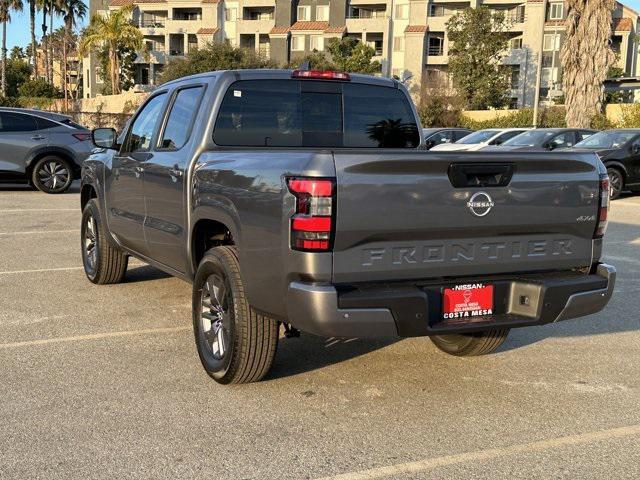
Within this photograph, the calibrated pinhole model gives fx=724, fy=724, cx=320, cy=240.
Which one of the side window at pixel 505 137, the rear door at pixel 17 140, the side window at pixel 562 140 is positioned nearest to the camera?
the rear door at pixel 17 140

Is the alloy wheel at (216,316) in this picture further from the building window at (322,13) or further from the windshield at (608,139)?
the building window at (322,13)

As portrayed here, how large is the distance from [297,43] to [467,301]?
205 feet

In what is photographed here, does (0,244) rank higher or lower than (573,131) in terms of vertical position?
lower

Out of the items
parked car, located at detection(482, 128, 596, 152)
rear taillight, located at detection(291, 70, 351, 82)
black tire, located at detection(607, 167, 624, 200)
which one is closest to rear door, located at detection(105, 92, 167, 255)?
rear taillight, located at detection(291, 70, 351, 82)

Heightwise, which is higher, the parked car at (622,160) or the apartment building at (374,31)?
the apartment building at (374,31)

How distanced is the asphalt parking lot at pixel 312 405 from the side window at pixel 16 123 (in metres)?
9.86

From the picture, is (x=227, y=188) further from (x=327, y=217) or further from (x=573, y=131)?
(x=573, y=131)

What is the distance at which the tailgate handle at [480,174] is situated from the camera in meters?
3.83

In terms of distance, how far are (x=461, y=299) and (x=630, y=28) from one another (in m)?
62.6

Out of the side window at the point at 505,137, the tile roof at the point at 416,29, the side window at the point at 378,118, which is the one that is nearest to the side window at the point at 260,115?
the side window at the point at 378,118

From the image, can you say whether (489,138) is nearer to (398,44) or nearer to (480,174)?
(480,174)

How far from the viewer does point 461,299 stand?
395 centimetres

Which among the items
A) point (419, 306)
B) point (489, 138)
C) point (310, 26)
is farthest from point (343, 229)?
point (310, 26)

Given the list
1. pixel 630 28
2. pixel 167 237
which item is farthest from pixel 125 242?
pixel 630 28
